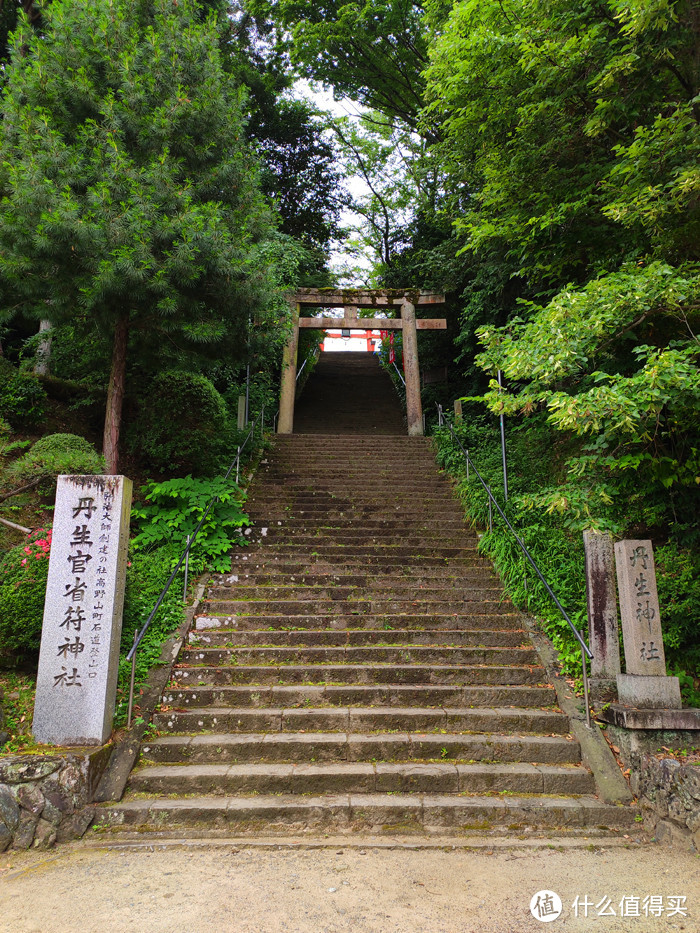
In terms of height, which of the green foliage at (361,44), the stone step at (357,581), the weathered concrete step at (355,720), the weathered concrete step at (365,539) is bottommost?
the weathered concrete step at (355,720)

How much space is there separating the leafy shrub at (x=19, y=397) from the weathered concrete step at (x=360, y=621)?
4.41 m

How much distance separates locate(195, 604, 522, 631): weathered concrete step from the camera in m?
5.73

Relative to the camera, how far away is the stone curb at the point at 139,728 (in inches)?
153

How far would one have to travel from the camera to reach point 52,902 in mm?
2924

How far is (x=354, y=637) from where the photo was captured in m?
5.58

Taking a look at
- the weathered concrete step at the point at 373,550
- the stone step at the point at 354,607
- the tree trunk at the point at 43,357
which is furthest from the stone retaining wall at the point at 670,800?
the tree trunk at the point at 43,357

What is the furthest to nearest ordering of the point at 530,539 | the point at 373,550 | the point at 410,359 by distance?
the point at 410,359
the point at 373,550
the point at 530,539

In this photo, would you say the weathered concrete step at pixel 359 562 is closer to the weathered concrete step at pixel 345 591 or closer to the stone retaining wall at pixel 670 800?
the weathered concrete step at pixel 345 591

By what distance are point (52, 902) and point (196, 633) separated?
8.88 ft

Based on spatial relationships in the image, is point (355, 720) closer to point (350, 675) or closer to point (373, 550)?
point (350, 675)

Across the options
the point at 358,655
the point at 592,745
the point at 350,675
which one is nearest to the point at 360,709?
the point at 350,675

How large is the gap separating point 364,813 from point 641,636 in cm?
257

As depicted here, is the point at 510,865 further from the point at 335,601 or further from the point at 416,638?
the point at 335,601

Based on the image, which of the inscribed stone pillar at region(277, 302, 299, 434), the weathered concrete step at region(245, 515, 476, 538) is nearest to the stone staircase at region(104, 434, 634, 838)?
the weathered concrete step at region(245, 515, 476, 538)
